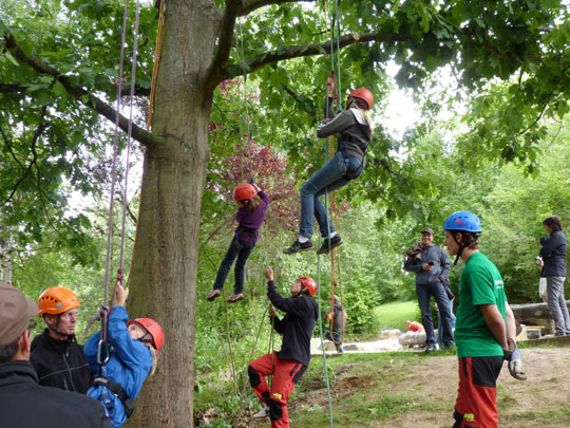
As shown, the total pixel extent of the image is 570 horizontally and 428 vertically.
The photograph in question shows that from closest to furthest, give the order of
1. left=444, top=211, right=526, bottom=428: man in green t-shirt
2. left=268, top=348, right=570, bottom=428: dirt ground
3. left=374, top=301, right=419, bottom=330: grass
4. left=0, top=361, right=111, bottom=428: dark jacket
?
left=0, top=361, right=111, bottom=428: dark jacket < left=444, top=211, right=526, bottom=428: man in green t-shirt < left=268, top=348, right=570, bottom=428: dirt ground < left=374, top=301, right=419, bottom=330: grass

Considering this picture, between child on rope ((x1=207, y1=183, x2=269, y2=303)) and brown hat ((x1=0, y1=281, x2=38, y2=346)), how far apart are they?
373cm

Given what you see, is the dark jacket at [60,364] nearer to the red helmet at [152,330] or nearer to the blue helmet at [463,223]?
the red helmet at [152,330]

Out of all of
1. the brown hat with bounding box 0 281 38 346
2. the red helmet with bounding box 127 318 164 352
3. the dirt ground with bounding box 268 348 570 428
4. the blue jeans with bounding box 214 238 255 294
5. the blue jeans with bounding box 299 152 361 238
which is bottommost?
the dirt ground with bounding box 268 348 570 428

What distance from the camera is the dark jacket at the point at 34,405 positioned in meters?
1.60

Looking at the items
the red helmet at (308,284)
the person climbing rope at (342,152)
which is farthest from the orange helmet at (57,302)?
the red helmet at (308,284)

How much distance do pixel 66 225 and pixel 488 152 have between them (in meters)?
6.61

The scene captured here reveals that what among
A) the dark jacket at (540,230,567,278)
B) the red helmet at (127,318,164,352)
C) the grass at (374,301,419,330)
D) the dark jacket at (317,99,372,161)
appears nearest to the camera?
the red helmet at (127,318,164,352)

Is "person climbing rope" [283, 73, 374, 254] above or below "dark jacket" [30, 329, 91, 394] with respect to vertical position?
above

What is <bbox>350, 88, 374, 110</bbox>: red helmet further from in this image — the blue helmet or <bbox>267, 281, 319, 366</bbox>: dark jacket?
<bbox>267, 281, 319, 366</bbox>: dark jacket

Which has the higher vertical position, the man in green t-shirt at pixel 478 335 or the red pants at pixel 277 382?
the man in green t-shirt at pixel 478 335

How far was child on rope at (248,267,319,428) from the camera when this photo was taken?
5.72 meters

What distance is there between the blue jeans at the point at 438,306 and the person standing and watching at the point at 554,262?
1410mm

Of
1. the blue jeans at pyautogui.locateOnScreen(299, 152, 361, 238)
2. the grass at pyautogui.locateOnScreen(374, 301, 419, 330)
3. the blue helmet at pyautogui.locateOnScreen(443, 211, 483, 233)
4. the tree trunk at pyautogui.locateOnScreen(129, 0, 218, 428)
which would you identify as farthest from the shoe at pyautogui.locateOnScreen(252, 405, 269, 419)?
the grass at pyautogui.locateOnScreen(374, 301, 419, 330)

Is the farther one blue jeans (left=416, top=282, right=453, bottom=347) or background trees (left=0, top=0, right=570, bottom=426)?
blue jeans (left=416, top=282, right=453, bottom=347)
